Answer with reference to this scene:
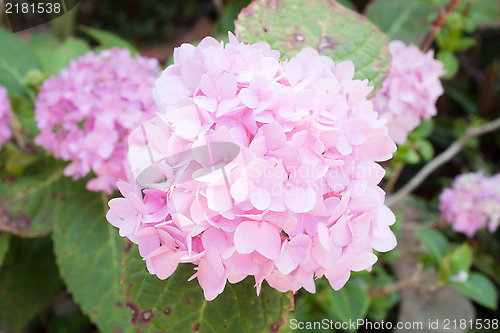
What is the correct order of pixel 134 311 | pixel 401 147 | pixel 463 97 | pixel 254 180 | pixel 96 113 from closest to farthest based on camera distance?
pixel 254 180
pixel 134 311
pixel 96 113
pixel 401 147
pixel 463 97

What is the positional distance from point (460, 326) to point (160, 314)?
2.79 feet

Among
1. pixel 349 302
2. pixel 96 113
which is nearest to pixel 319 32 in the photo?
pixel 96 113

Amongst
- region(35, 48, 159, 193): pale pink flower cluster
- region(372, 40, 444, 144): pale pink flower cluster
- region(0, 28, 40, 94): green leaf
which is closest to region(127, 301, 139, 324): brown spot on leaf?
region(35, 48, 159, 193): pale pink flower cluster

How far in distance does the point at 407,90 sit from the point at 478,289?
53 centimetres

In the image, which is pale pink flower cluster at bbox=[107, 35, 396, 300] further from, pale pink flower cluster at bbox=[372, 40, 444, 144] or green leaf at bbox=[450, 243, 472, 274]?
green leaf at bbox=[450, 243, 472, 274]

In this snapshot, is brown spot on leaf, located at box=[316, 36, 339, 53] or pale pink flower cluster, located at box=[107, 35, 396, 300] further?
brown spot on leaf, located at box=[316, 36, 339, 53]

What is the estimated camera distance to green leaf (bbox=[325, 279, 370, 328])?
2.88 feet

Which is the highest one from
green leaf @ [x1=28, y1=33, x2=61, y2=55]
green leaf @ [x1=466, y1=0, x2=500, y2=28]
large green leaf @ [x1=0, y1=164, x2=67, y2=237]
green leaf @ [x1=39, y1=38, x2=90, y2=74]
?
green leaf @ [x1=466, y1=0, x2=500, y2=28]

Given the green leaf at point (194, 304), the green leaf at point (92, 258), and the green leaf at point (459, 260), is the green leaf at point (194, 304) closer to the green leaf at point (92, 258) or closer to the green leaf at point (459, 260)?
the green leaf at point (92, 258)

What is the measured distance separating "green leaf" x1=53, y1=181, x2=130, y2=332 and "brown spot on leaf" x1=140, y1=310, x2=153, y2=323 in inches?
14.0

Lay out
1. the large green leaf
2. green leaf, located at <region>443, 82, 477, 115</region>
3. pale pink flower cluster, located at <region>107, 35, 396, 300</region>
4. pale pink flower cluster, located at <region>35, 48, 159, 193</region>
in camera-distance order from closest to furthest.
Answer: pale pink flower cluster, located at <region>107, 35, 396, 300</region> → pale pink flower cluster, located at <region>35, 48, 159, 193</region> → the large green leaf → green leaf, located at <region>443, 82, 477, 115</region>

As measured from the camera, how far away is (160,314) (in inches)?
19.6

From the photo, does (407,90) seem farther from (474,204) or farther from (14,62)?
(14,62)

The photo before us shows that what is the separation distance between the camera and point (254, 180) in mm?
396
